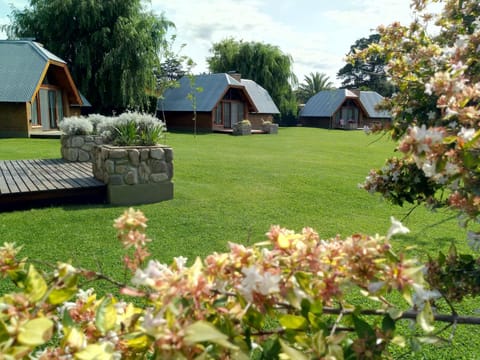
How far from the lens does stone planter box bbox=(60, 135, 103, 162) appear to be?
10055mm

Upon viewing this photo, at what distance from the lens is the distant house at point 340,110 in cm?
3766

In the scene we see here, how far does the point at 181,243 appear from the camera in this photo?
5.02m

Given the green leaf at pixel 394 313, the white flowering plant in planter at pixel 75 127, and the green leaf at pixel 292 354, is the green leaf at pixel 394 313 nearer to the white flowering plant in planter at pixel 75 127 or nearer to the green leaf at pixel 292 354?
the green leaf at pixel 292 354

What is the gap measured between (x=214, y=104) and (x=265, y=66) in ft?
32.9

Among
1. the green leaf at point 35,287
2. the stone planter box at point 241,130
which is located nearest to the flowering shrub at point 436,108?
the green leaf at point 35,287

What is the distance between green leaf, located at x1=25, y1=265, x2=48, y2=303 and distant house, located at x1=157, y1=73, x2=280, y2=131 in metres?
25.6

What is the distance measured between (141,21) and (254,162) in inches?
569

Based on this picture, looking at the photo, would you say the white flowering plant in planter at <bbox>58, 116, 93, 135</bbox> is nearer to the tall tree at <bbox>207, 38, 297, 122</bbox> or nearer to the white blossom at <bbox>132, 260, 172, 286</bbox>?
the white blossom at <bbox>132, 260, 172, 286</bbox>

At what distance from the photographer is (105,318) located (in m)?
1.02

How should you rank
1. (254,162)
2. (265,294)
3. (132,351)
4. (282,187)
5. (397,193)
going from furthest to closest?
(254,162), (282,187), (397,193), (132,351), (265,294)

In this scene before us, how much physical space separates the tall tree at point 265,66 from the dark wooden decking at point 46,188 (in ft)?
93.1

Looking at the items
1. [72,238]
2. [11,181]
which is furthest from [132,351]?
[11,181]

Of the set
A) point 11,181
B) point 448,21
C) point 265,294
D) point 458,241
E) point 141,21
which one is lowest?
point 458,241

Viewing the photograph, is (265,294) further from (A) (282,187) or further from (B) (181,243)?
(A) (282,187)
